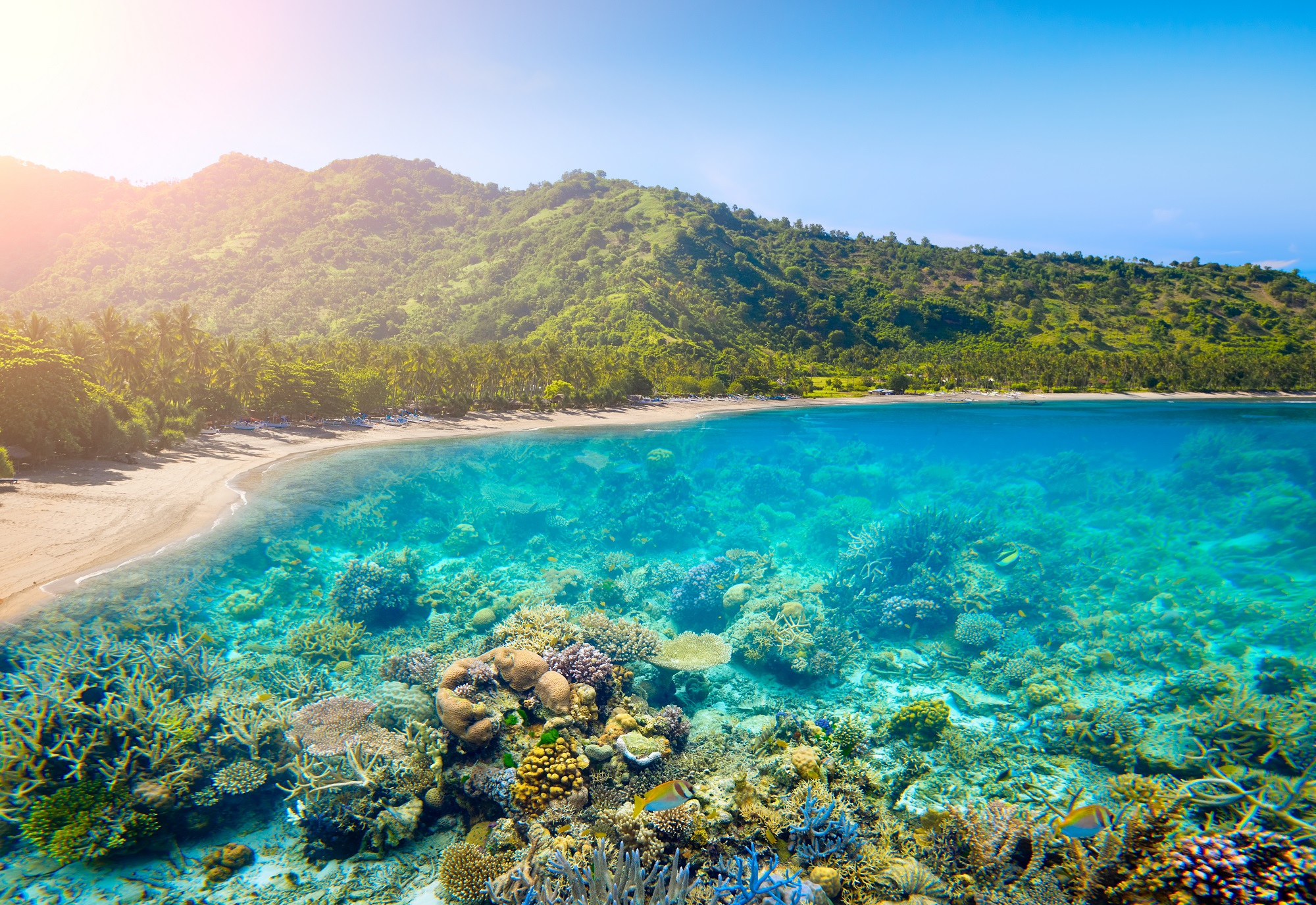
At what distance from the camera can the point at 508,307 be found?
9569 cm

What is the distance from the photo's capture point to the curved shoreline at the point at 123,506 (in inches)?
450

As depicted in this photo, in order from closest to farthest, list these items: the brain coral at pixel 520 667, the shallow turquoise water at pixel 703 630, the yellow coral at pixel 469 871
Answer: the yellow coral at pixel 469 871, the shallow turquoise water at pixel 703 630, the brain coral at pixel 520 667

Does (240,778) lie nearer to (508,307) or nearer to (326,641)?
(326,641)

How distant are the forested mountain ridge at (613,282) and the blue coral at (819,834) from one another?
64.1 meters

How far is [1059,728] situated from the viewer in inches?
358

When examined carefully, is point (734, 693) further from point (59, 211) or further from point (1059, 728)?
point (59, 211)

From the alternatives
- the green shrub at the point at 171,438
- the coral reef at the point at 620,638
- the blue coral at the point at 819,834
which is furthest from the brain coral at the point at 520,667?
the green shrub at the point at 171,438

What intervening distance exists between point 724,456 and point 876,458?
377 inches

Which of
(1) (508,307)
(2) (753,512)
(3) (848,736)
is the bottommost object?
(3) (848,736)

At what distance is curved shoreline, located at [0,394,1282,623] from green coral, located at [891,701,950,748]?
670 inches

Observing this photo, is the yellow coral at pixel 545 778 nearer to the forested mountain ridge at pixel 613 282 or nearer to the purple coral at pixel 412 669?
the purple coral at pixel 412 669

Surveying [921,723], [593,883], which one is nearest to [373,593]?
[593,883]

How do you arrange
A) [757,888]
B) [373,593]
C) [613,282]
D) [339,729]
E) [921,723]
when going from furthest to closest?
1. [613,282]
2. [373,593]
3. [921,723]
4. [339,729]
5. [757,888]

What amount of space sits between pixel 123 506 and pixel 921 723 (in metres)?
23.0
